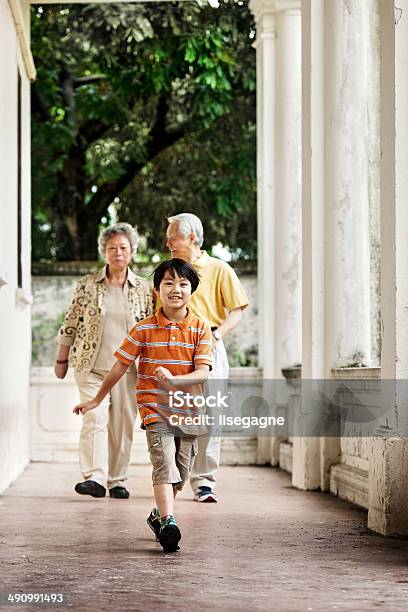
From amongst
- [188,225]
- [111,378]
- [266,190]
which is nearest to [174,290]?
[111,378]

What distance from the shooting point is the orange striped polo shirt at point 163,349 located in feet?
17.4

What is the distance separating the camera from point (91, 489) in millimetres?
7637

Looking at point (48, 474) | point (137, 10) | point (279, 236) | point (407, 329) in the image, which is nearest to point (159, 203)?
point (137, 10)

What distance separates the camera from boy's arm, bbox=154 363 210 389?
16.9 ft

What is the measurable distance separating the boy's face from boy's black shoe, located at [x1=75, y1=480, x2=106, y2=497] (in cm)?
257

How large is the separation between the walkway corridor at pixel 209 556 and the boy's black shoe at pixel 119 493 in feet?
0.23

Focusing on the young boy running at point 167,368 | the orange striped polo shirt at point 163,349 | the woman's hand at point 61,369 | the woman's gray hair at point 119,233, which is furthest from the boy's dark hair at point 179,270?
the woman's hand at point 61,369

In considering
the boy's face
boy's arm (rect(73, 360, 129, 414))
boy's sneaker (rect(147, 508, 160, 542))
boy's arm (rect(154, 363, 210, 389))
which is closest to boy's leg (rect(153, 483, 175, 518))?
boy's sneaker (rect(147, 508, 160, 542))

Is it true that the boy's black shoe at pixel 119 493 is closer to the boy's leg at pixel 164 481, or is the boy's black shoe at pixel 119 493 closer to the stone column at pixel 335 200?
the stone column at pixel 335 200

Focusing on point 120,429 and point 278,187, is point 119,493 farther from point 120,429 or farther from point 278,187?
point 278,187

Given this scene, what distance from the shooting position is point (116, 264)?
7730mm

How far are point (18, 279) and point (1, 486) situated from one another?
2.49 m

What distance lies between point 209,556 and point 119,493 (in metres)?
2.68

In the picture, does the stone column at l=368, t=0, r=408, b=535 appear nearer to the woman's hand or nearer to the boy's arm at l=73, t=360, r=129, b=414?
the boy's arm at l=73, t=360, r=129, b=414
